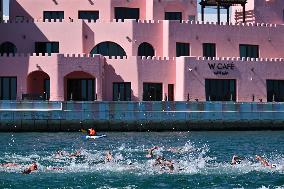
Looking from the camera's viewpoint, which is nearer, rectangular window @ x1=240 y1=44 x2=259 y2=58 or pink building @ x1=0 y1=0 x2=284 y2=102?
pink building @ x1=0 y1=0 x2=284 y2=102

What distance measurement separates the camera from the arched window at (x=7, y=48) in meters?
76.9

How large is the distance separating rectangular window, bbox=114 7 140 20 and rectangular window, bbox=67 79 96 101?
35.6 feet

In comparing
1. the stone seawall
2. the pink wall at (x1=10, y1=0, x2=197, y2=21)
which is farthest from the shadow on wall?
the pink wall at (x1=10, y1=0, x2=197, y2=21)

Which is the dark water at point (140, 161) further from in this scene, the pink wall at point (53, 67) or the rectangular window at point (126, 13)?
the rectangular window at point (126, 13)

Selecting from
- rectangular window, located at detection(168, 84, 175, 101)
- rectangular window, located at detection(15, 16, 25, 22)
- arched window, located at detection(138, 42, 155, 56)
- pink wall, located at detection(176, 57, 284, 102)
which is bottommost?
rectangular window, located at detection(168, 84, 175, 101)

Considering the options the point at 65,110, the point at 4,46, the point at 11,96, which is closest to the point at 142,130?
the point at 65,110

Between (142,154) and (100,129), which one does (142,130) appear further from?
(142,154)

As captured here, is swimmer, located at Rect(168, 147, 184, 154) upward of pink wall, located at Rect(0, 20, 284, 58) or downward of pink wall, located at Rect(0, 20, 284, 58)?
downward

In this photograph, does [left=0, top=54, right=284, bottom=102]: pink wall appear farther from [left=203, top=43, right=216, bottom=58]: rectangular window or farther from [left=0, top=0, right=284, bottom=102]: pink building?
[left=203, top=43, right=216, bottom=58]: rectangular window

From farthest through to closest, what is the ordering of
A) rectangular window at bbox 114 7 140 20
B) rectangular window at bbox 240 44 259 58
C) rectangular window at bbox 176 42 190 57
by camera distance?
1. rectangular window at bbox 114 7 140 20
2. rectangular window at bbox 240 44 259 58
3. rectangular window at bbox 176 42 190 57

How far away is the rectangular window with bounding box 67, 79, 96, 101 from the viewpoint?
7288 cm

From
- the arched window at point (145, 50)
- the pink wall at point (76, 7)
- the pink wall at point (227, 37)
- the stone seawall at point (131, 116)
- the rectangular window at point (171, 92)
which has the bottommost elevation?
the stone seawall at point (131, 116)

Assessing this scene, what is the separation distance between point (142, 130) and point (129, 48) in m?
11.5

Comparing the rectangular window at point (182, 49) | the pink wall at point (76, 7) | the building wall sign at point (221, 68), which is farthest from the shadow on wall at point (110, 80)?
the pink wall at point (76, 7)
